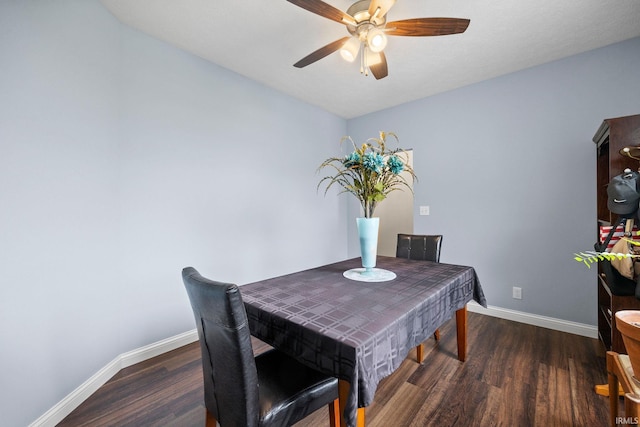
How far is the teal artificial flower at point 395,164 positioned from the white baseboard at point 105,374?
2202mm

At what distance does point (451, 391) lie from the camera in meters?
1.69

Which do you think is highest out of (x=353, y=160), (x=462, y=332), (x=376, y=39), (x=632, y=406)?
(x=376, y=39)

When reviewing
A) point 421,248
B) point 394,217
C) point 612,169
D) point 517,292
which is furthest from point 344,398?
point 394,217

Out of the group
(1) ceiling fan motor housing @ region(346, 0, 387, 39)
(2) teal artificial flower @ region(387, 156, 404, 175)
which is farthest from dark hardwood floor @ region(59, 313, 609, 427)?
(1) ceiling fan motor housing @ region(346, 0, 387, 39)

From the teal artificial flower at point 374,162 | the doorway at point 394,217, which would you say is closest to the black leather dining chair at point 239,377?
the teal artificial flower at point 374,162

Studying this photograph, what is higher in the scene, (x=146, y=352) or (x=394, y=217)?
(x=394, y=217)

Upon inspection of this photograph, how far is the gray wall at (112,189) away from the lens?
1323mm

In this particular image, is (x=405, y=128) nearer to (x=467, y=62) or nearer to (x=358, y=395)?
(x=467, y=62)

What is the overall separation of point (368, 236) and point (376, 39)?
1.17 meters

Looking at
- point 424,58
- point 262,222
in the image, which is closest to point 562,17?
point 424,58

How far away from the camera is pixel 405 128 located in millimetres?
3502

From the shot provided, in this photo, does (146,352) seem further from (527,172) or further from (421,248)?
(527,172)

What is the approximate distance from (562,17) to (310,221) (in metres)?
2.91

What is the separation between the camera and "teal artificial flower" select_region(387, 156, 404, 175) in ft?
4.93
